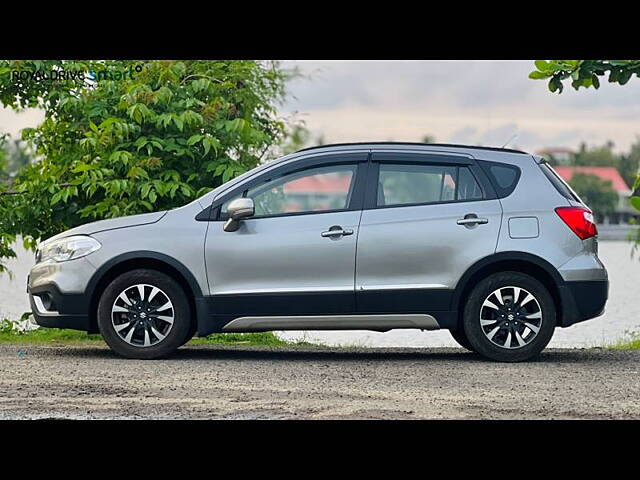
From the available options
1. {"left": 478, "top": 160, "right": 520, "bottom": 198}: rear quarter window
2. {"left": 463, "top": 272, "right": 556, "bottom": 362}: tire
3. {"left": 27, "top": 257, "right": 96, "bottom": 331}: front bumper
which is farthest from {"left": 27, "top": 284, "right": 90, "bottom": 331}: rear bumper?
{"left": 478, "top": 160, "right": 520, "bottom": 198}: rear quarter window

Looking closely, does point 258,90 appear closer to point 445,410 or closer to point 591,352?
point 591,352

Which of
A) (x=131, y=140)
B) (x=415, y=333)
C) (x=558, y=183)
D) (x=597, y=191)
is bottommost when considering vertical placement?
(x=415, y=333)

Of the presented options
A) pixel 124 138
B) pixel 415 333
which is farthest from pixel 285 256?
pixel 415 333

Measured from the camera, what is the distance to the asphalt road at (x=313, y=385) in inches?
325

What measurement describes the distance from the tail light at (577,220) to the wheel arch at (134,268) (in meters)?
3.25

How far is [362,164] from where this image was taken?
10.8 meters

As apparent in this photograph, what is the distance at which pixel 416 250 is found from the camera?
414 inches

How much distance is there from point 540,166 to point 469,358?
1.85 metres

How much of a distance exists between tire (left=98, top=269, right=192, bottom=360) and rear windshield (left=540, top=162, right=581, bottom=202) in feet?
11.1

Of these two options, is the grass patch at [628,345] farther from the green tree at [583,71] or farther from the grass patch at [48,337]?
the grass patch at [48,337]

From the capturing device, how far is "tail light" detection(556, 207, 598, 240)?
10.6 meters

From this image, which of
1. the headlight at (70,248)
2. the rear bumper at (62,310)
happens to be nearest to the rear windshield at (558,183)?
the headlight at (70,248)

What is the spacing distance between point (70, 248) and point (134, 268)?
61cm

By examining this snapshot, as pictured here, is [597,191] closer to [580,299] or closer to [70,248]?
[580,299]
